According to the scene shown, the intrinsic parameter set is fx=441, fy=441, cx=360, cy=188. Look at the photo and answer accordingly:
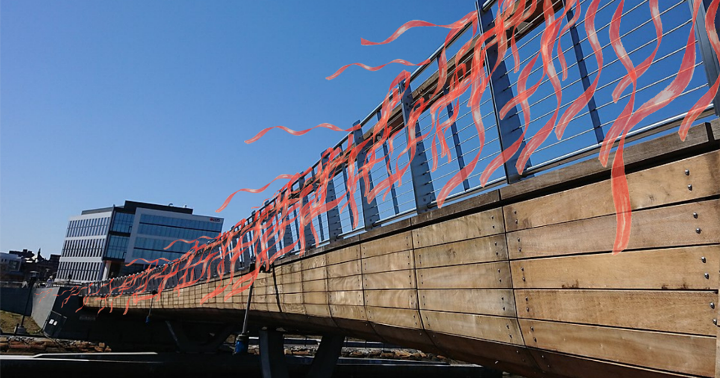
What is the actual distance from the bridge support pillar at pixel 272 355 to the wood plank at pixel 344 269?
9287 mm

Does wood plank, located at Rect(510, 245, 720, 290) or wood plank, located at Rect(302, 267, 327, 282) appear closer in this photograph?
wood plank, located at Rect(510, 245, 720, 290)

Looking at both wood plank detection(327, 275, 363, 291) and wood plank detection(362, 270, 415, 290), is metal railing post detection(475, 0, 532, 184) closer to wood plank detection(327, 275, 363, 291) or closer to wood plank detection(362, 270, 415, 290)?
wood plank detection(362, 270, 415, 290)

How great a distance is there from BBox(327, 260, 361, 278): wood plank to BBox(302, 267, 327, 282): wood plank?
17cm

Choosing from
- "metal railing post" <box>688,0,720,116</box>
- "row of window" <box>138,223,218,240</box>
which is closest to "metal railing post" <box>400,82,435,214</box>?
"metal railing post" <box>688,0,720,116</box>

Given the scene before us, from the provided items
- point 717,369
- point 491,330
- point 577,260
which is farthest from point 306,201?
point 717,369

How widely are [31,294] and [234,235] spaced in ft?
147

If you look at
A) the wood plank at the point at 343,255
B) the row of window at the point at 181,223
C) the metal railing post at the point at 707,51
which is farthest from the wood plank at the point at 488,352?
the row of window at the point at 181,223

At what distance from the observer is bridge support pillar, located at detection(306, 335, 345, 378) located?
16219mm

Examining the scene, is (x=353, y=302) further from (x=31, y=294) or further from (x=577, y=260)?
(x=31, y=294)

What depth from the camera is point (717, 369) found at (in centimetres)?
204

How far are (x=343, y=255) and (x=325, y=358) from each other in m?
11.3

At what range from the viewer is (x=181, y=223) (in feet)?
283

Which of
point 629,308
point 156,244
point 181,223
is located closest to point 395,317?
point 629,308

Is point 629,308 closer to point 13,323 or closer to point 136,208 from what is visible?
point 13,323
